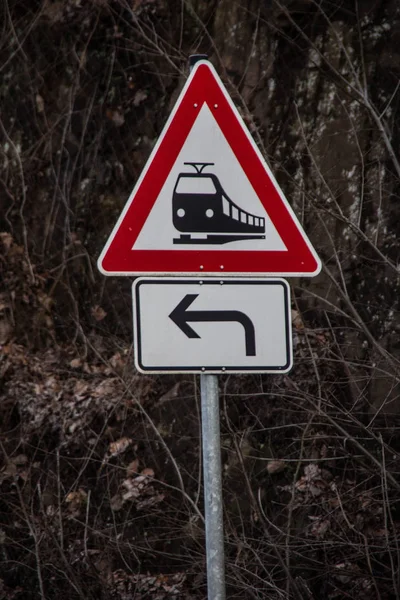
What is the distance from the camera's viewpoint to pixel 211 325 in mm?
3314

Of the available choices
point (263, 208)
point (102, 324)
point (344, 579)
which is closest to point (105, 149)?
point (102, 324)

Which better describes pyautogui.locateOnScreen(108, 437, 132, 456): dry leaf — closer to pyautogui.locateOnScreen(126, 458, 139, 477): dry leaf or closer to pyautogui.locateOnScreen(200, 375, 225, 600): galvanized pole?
pyautogui.locateOnScreen(126, 458, 139, 477): dry leaf

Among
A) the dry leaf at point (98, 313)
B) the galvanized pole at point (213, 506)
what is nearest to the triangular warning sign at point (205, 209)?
the galvanized pole at point (213, 506)

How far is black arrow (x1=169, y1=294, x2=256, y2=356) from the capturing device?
130 inches

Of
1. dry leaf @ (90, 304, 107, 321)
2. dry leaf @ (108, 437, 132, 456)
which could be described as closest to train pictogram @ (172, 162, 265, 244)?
dry leaf @ (108, 437, 132, 456)

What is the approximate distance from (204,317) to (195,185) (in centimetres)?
49

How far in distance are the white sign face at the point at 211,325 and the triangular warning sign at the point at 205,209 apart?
0.28 feet

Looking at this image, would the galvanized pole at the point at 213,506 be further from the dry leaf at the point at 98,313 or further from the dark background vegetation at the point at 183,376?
the dry leaf at the point at 98,313

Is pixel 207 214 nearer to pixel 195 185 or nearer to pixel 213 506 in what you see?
pixel 195 185

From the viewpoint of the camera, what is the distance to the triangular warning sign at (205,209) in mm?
3408

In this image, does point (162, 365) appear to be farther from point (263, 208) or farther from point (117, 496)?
point (117, 496)

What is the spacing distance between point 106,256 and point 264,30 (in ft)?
19.1

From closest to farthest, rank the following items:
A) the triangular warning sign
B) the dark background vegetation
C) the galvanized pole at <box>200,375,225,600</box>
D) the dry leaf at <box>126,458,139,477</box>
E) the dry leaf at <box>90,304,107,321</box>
Answer: the galvanized pole at <box>200,375,225,600</box>
the triangular warning sign
the dark background vegetation
the dry leaf at <box>126,458,139,477</box>
the dry leaf at <box>90,304,107,321</box>

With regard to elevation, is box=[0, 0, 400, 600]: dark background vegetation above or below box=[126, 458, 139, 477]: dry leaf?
above
